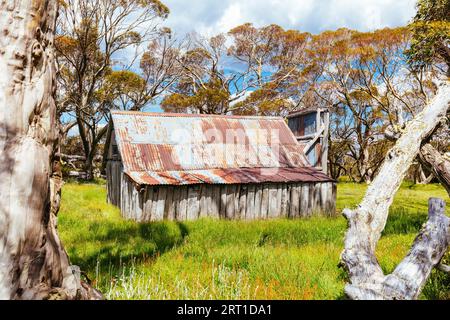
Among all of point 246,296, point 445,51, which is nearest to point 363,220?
point 246,296

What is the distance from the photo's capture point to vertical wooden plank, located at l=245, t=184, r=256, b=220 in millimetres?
12883

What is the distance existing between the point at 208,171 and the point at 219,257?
24.3 feet

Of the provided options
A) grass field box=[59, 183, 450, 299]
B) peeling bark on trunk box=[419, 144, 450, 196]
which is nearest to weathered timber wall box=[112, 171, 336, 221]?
grass field box=[59, 183, 450, 299]

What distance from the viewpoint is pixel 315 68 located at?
32.3 metres

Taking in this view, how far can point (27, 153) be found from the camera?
9.03 ft

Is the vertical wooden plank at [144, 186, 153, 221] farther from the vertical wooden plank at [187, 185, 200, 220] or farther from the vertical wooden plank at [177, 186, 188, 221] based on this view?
the vertical wooden plank at [187, 185, 200, 220]

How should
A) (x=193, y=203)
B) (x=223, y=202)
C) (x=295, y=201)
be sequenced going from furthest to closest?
(x=295, y=201) → (x=223, y=202) → (x=193, y=203)

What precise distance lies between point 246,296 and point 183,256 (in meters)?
2.36

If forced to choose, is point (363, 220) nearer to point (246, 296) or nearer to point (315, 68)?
point (246, 296)

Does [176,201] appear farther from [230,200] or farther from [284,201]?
[284,201]

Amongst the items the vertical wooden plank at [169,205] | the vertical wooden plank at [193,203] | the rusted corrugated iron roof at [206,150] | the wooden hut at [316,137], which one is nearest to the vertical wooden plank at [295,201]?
the rusted corrugated iron roof at [206,150]

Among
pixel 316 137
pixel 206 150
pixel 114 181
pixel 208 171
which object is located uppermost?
pixel 316 137

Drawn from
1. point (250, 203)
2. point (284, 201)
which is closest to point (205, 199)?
point (250, 203)

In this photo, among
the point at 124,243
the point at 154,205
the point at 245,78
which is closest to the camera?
the point at 124,243
